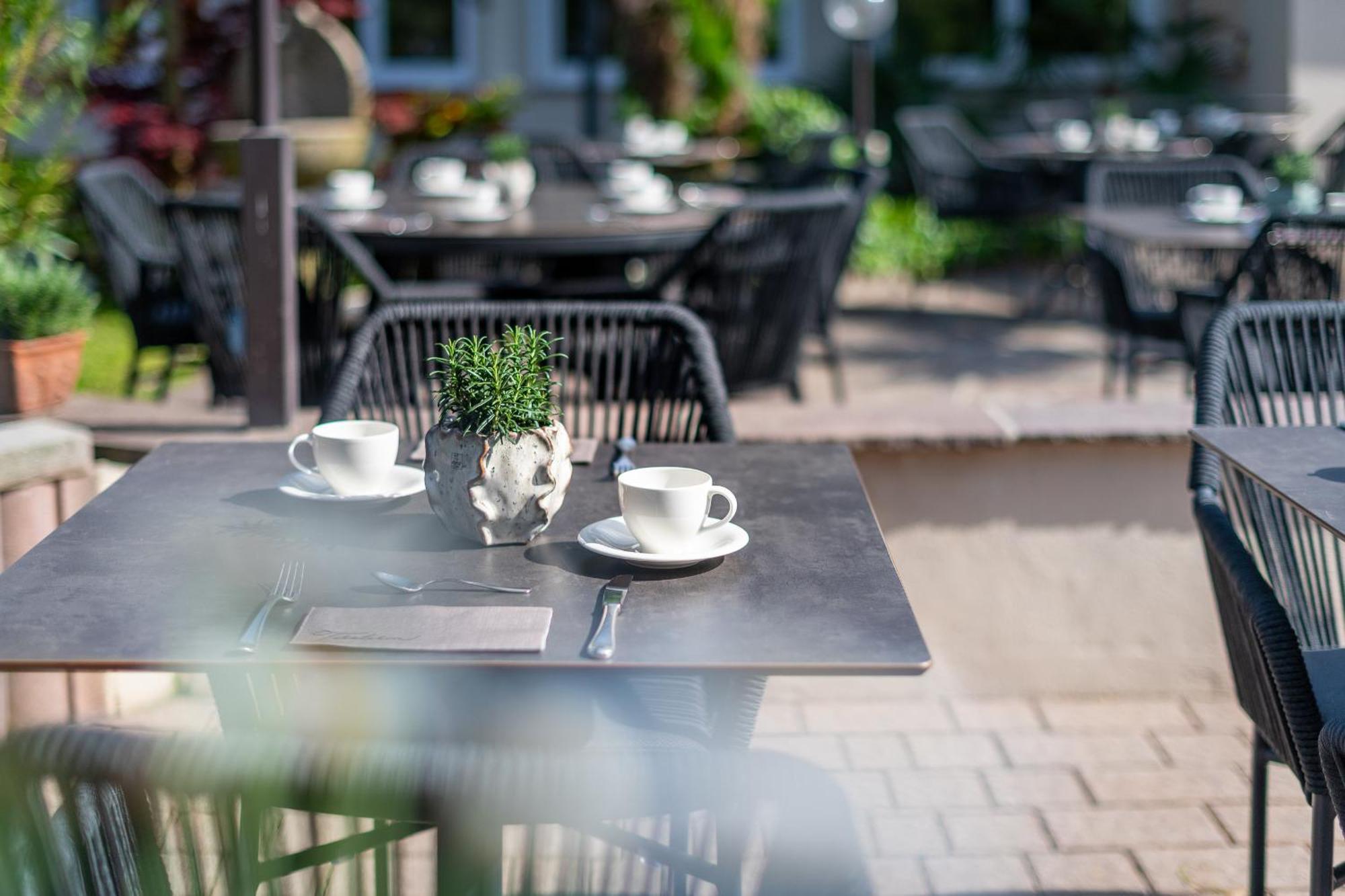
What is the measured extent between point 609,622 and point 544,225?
2938mm

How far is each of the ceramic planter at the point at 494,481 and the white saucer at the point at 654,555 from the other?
0.21ft

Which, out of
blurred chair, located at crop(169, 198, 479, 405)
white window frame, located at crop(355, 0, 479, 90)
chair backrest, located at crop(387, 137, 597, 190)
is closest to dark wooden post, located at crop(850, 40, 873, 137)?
chair backrest, located at crop(387, 137, 597, 190)

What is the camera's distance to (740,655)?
1450 millimetres

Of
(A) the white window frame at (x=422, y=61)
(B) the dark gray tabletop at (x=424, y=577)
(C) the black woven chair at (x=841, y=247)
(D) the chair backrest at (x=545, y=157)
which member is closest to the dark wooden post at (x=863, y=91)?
(D) the chair backrest at (x=545, y=157)

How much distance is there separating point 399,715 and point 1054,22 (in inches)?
486

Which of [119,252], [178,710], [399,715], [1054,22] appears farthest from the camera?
[1054,22]

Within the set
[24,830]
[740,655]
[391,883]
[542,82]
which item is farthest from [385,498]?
[542,82]

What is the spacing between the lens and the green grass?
20.0 feet

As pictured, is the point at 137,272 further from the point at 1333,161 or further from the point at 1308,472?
the point at 1333,161

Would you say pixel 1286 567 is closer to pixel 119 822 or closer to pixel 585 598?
pixel 585 598

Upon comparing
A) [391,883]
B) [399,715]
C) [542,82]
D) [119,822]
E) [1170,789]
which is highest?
[542,82]

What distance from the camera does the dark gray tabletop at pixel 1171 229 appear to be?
473 centimetres

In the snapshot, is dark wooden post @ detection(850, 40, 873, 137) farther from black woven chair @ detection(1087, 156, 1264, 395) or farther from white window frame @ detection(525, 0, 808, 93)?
white window frame @ detection(525, 0, 808, 93)

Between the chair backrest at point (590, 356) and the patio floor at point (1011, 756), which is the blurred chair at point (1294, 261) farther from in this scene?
the chair backrest at point (590, 356)
